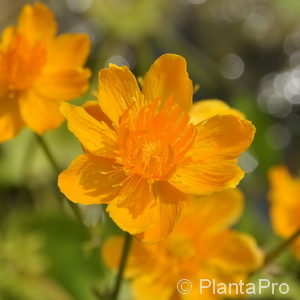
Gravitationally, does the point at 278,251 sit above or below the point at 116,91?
below

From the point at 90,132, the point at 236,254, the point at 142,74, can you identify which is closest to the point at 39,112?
the point at 90,132

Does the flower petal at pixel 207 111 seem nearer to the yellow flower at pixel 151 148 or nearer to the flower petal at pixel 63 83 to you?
the yellow flower at pixel 151 148

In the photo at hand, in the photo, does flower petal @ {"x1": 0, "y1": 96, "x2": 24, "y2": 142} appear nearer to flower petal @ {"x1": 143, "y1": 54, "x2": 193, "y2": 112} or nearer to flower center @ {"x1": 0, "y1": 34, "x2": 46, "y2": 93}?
flower center @ {"x1": 0, "y1": 34, "x2": 46, "y2": 93}

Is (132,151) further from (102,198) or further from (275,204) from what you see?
(275,204)

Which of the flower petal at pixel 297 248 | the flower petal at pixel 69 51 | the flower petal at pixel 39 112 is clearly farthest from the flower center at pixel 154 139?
the flower petal at pixel 297 248

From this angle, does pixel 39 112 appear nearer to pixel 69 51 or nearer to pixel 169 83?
pixel 69 51
